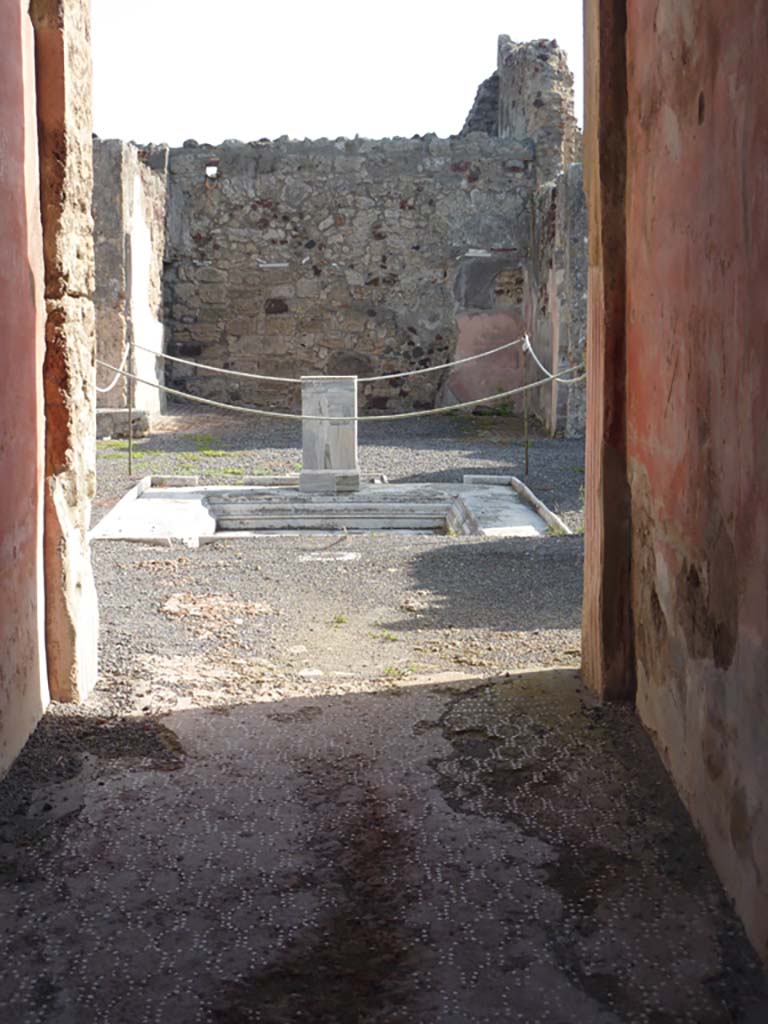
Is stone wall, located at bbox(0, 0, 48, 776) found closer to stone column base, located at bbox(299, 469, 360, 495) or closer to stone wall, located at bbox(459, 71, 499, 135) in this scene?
stone column base, located at bbox(299, 469, 360, 495)

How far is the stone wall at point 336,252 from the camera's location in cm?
1529

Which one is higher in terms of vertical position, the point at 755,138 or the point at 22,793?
the point at 755,138

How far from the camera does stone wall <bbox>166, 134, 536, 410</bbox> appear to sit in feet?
50.2

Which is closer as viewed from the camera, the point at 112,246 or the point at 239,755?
the point at 239,755

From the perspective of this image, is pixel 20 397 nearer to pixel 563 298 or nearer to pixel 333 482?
pixel 333 482

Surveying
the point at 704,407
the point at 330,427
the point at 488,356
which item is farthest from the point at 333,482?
the point at 704,407

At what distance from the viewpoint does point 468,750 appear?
3592 millimetres

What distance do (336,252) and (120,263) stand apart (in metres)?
3.23

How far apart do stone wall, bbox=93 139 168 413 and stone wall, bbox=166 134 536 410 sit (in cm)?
122

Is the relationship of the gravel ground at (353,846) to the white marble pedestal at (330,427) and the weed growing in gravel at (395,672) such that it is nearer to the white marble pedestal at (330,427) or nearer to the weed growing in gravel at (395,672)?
the weed growing in gravel at (395,672)

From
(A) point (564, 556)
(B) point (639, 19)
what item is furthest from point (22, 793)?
(A) point (564, 556)

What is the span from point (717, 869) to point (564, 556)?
4.27 meters

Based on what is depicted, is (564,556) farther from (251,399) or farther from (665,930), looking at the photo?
(251,399)

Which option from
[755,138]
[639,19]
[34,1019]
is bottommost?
[34,1019]
